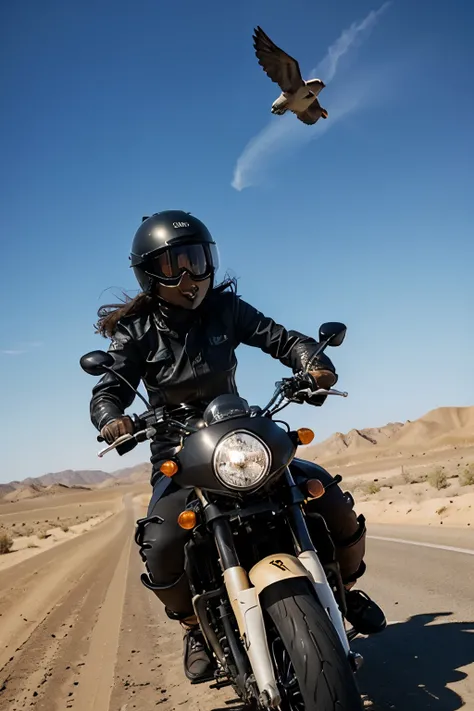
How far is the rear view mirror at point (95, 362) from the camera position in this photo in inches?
144

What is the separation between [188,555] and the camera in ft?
11.2

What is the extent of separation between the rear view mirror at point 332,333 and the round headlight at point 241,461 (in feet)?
3.35

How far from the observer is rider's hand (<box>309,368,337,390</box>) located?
12.7ft

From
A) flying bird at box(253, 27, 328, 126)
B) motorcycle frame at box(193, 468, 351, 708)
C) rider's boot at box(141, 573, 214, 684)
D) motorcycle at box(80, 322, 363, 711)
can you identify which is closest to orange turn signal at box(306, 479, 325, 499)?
motorcycle at box(80, 322, 363, 711)

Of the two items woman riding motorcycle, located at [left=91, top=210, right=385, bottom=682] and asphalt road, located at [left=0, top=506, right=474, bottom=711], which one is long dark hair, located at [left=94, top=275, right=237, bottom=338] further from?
asphalt road, located at [left=0, top=506, right=474, bottom=711]

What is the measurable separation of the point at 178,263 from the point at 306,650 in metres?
2.57

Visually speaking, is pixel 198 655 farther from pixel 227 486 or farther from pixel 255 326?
pixel 255 326

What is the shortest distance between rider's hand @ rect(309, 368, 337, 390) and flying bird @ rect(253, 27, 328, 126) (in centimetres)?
853

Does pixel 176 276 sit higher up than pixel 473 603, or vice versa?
pixel 176 276

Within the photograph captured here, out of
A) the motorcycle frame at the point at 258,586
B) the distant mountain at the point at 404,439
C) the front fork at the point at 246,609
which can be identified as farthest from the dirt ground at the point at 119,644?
the distant mountain at the point at 404,439

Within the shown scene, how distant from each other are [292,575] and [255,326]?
2.13 metres

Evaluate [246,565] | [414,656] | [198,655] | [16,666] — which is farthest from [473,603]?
[16,666]

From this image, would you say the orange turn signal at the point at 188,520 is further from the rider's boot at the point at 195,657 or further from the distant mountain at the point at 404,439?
the distant mountain at the point at 404,439

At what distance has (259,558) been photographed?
3244 mm
